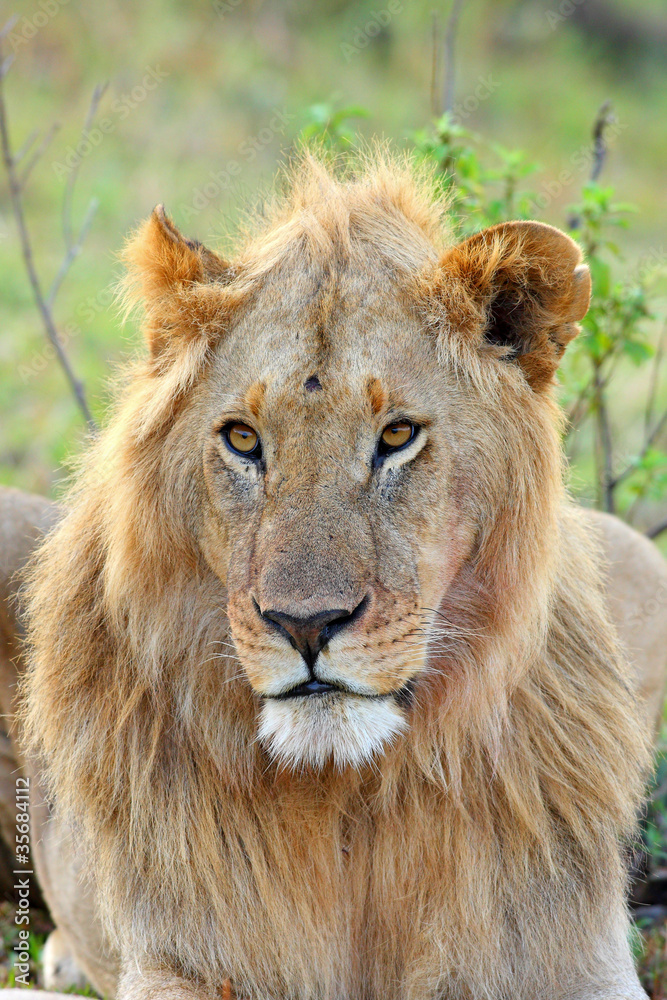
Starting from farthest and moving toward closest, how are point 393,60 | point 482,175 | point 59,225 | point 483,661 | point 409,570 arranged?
point 393,60 < point 59,225 < point 482,175 < point 483,661 < point 409,570

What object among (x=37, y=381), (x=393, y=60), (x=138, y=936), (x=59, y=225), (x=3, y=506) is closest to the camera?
(x=138, y=936)

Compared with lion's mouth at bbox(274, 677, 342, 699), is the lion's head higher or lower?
higher

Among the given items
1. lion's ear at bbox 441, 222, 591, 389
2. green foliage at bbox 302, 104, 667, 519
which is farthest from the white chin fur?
green foliage at bbox 302, 104, 667, 519

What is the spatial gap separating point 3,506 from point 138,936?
1.61 meters

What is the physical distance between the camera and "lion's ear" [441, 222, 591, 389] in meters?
2.21

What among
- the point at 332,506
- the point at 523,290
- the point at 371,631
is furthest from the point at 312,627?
the point at 523,290

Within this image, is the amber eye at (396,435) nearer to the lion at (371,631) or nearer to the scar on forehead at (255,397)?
the lion at (371,631)

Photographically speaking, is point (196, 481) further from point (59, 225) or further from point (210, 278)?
point (59, 225)

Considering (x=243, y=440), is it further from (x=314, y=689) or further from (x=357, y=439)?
(x=314, y=689)

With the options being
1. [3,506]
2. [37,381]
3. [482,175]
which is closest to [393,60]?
[37,381]

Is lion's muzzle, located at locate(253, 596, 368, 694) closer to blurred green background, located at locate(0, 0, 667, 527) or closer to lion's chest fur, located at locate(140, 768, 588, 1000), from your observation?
lion's chest fur, located at locate(140, 768, 588, 1000)

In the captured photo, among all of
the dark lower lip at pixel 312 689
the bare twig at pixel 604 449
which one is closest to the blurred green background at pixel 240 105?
the bare twig at pixel 604 449

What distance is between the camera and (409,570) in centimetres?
214

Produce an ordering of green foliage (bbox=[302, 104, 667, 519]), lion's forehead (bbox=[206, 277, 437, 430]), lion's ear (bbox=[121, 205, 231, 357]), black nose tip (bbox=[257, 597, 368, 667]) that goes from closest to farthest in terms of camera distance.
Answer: black nose tip (bbox=[257, 597, 368, 667]), lion's forehead (bbox=[206, 277, 437, 430]), lion's ear (bbox=[121, 205, 231, 357]), green foliage (bbox=[302, 104, 667, 519])
